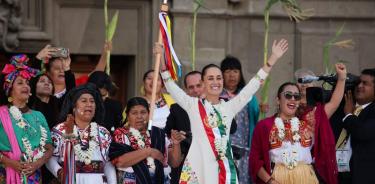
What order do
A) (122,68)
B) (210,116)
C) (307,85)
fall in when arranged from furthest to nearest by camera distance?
(122,68) → (307,85) → (210,116)

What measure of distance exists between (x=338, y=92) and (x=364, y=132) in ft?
1.73

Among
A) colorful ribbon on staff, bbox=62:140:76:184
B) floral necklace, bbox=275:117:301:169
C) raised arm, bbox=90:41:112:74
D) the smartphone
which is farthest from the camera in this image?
raised arm, bbox=90:41:112:74

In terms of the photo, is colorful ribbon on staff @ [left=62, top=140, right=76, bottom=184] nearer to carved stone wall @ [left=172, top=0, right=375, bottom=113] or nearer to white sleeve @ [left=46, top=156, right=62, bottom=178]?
white sleeve @ [left=46, top=156, right=62, bottom=178]

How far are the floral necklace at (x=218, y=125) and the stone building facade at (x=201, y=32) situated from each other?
4151 mm

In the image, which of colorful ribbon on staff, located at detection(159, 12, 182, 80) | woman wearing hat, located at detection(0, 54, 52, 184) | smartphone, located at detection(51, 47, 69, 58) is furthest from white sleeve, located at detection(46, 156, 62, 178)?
smartphone, located at detection(51, 47, 69, 58)

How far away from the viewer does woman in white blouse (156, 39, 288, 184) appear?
13.0 meters

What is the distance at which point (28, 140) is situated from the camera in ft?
43.1

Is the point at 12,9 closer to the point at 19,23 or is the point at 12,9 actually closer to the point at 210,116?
the point at 19,23

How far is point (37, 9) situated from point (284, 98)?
4.67m

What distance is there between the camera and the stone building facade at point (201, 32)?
57.1ft

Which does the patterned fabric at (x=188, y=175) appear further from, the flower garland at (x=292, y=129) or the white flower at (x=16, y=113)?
the white flower at (x=16, y=113)

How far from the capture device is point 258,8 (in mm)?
17766

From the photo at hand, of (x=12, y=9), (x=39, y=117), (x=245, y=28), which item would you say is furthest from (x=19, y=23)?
(x=39, y=117)

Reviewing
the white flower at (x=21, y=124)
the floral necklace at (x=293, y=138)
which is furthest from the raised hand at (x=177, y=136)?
the white flower at (x=21, y=124)
